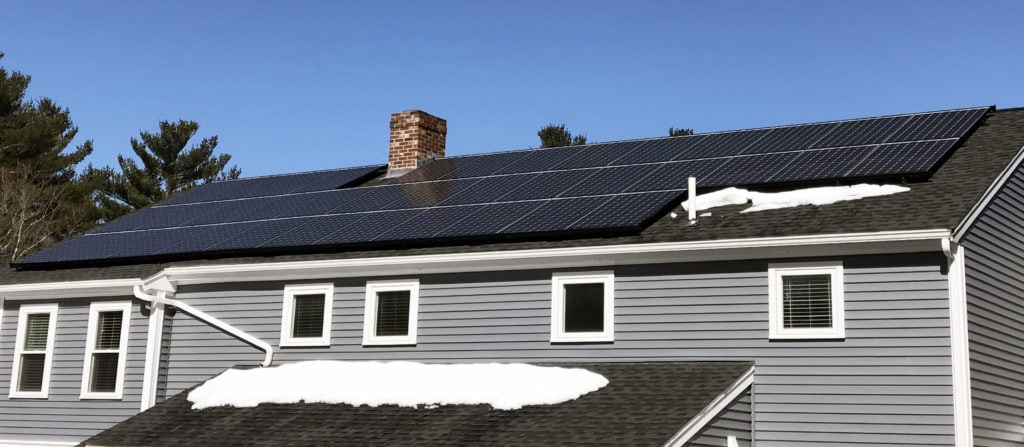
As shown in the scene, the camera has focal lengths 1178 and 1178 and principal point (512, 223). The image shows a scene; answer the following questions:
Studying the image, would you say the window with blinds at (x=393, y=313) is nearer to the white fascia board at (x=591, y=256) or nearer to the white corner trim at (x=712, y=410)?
the white fascia board at (x=591, y=256)

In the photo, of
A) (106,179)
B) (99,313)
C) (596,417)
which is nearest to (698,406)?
(596,417)

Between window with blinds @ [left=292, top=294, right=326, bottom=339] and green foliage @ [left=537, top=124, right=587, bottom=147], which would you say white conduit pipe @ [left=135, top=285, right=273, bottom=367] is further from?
green foliage @ [left=537, top=124, right=587, bottom=147]

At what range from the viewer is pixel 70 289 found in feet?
69.1

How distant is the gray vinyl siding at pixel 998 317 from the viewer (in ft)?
50.0

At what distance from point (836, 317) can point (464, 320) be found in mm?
5674

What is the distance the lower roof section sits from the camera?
1382 cm

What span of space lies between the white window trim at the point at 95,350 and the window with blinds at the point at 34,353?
1055 mm

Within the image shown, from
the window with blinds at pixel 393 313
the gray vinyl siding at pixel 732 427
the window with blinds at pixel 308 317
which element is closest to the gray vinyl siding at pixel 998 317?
the gray vinyl siding at pixel 732 427

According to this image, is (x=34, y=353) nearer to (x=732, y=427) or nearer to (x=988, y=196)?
(x=732, y=427)

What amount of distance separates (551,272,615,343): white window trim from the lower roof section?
44 centimetres

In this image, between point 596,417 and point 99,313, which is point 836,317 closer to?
point 596,417

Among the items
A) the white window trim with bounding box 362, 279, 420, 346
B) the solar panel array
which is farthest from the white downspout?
the white window trim with bounding box 362, 279, 420, 346

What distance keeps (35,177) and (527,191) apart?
33892 millimetres

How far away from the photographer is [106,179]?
2078 inches
